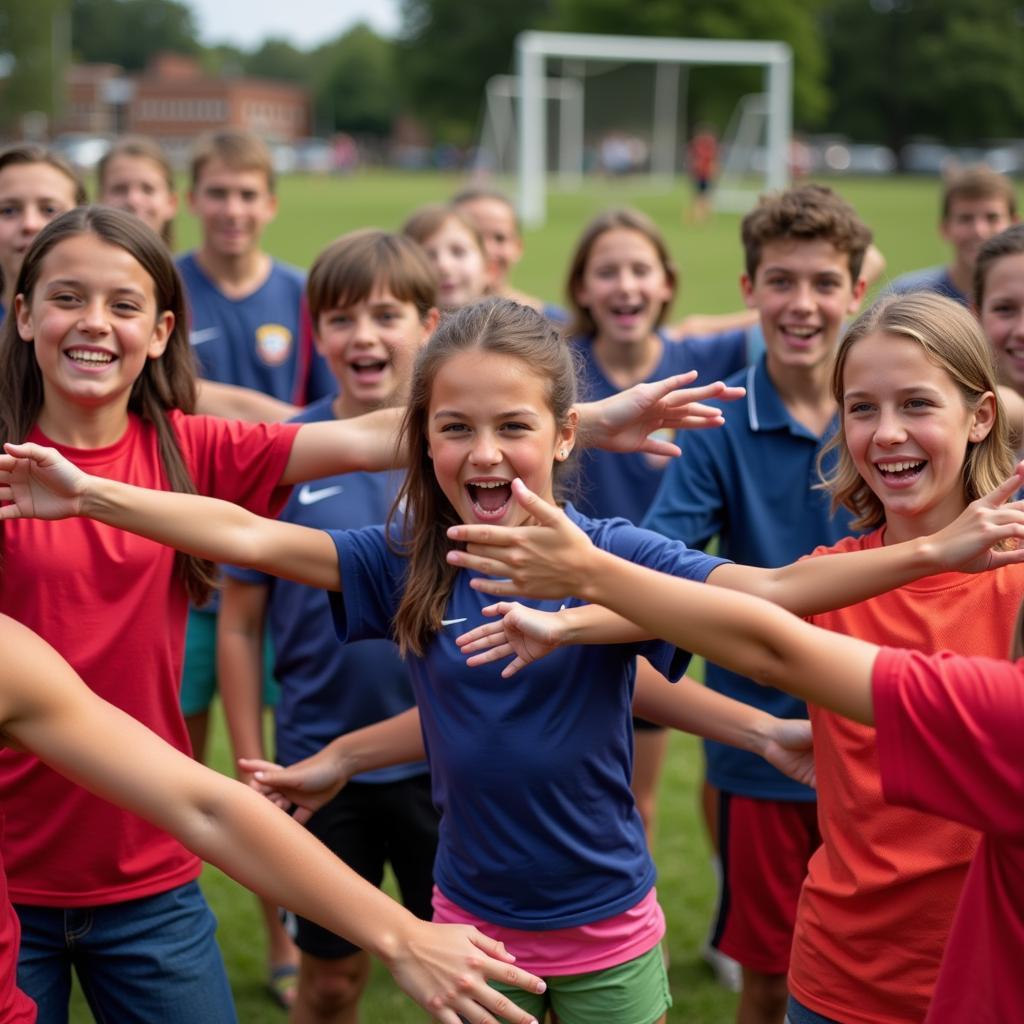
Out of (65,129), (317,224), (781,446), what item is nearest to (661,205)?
(317,224)

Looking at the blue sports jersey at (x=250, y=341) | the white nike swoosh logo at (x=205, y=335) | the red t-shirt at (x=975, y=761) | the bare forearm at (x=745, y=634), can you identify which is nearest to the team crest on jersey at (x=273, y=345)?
the blue sports jersey at (x=250, y=341)

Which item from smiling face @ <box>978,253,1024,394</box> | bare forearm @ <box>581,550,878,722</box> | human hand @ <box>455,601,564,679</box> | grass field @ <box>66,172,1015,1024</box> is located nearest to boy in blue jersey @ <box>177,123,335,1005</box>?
grass field @ <box>66,172,1015,1024</box>

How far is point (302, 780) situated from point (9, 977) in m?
0.89

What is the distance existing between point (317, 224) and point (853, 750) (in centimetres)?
2831

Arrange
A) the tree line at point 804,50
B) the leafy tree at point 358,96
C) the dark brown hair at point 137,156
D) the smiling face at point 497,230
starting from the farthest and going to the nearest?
the leafy tree at point 358,96, the tree line at point 804,50, the smiling face at point 497,230, the dark brown hair at point 137,156

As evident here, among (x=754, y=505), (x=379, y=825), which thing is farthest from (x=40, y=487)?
(x=754, y=505)

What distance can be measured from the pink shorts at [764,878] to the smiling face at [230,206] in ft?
10.2

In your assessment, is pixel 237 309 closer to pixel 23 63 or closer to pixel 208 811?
pixel 208 811

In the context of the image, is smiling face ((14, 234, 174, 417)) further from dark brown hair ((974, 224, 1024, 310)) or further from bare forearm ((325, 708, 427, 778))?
dark brown hair ((974, 224, 1024, 310))

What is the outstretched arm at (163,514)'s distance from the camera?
8.62ft

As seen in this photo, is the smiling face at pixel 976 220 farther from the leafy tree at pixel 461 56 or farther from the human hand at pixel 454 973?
the leafy tree at pixel 461 56

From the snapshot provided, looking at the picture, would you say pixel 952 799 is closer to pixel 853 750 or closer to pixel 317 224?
pixel 853 750

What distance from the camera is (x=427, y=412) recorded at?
286 cm

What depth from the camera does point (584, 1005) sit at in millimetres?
2750
